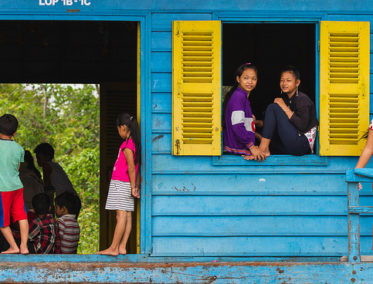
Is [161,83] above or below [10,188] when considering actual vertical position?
above

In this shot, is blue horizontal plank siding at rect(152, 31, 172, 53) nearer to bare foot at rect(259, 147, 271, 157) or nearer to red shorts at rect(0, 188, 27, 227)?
bare foot at rect(259, 147, 271, 157)

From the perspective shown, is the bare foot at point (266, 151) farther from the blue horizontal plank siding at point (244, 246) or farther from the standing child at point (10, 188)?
the standing child at point (10, 188)

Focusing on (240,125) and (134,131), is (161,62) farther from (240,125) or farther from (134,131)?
(240,125)

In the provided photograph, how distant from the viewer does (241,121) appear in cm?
562

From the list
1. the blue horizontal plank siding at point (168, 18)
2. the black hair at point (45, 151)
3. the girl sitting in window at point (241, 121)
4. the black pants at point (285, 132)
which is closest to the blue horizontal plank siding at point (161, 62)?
the blue horizontal plank siding at point (168, 18)

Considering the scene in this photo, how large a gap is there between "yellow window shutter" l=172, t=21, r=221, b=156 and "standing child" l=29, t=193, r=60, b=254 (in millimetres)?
1489

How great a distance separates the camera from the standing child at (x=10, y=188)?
217 inches

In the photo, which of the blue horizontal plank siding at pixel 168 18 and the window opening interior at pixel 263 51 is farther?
the window opening interior at pixel 263 51

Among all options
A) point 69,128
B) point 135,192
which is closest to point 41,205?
point 135,192

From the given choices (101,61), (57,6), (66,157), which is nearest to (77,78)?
(101,61)

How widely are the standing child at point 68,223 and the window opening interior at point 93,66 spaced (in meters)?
2.89

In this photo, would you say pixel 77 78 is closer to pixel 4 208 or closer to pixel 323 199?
pixel 4 208

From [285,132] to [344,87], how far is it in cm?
64

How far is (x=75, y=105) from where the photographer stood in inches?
834
